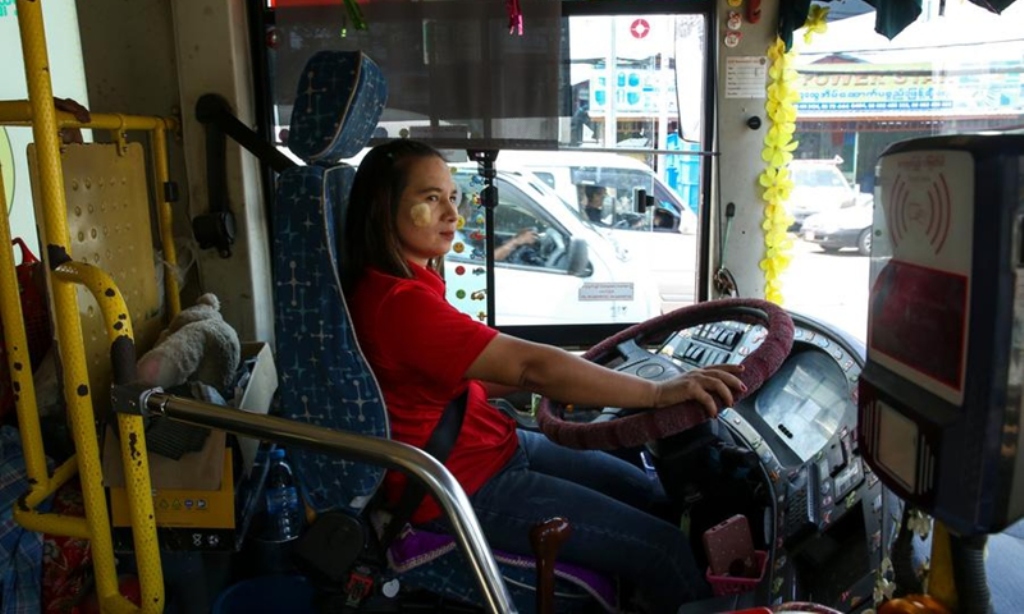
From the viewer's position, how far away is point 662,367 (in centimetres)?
169

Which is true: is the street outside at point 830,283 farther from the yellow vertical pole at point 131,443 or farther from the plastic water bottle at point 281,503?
the yellow vertical pole at point 131,443

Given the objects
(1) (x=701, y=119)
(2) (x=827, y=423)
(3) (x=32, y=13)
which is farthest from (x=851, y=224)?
(3) (x=32, y=13)

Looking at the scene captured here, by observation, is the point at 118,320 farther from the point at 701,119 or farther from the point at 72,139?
the point at 701,119

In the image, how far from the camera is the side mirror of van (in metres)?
3.38

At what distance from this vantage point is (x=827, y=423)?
1489 millimetres

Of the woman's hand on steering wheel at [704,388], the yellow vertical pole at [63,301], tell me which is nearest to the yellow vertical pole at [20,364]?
the yellow vertical pole at [63,301]

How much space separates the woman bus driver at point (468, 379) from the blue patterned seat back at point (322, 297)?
0.09 metres

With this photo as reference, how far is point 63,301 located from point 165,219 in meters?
1.01

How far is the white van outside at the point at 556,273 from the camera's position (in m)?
3.21

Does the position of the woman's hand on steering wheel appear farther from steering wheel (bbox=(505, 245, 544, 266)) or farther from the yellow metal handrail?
steering wheel (bbox=(505, 245, 544, 266))

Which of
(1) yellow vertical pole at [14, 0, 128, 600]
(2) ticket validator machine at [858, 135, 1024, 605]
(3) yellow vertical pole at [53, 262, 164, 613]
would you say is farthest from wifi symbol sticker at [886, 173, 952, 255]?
(1) yellow vertical pole at [14, 0, 128, 600]

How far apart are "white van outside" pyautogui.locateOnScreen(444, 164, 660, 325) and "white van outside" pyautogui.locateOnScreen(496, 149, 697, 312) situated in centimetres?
5

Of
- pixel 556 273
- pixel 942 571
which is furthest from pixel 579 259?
pixel 942 571

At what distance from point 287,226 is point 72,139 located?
735 mm
